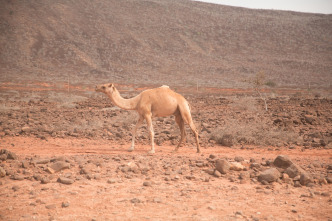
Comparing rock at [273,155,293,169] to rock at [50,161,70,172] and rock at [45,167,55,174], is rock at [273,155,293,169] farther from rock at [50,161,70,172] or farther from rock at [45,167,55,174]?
rock at [45,167,55,174]

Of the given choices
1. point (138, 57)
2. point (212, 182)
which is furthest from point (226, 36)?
point (212, 182)

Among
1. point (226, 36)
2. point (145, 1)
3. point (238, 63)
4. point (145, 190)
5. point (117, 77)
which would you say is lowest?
point (145, 190)

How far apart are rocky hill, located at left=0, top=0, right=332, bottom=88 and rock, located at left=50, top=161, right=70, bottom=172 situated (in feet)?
133

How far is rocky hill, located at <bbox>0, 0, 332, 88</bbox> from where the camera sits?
5528 centimetres

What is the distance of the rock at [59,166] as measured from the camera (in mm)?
7152

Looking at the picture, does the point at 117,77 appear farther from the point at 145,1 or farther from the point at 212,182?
the point at 212,182

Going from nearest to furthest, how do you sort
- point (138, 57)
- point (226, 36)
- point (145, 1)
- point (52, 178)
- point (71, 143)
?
1. point (52, 178)
2. point (71, 143)
3. point (138, 57)
4. point (226, 36)
5. point (145, 1)

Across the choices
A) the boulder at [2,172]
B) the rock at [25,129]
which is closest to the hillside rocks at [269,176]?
the boulder at [2,172]

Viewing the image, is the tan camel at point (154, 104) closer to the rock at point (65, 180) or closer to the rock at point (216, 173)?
the rock at point (216, 173)

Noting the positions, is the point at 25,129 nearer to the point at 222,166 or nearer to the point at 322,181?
the point at 222,166

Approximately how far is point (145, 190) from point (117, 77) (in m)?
46.7

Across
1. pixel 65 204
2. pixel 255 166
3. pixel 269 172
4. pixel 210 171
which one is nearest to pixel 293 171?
pixel 269 172

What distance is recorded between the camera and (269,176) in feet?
22.7

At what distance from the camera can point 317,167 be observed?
26.6ft
